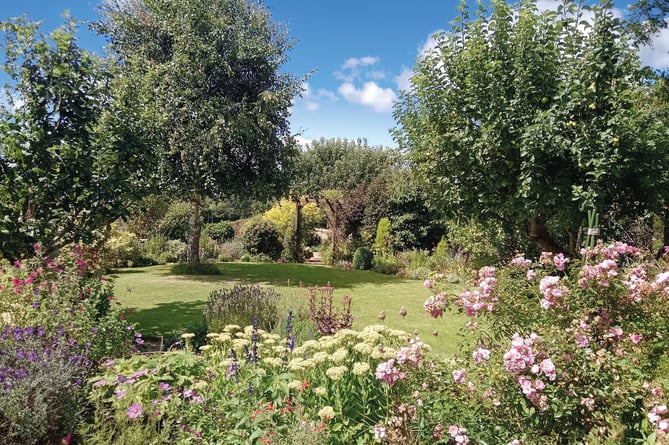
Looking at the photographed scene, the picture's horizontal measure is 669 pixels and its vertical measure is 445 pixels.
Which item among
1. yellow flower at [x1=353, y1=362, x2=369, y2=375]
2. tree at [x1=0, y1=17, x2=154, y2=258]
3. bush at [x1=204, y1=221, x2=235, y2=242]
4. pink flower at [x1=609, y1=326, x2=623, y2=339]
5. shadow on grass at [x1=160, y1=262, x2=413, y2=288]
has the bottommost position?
shadow on grass at [x1=160, y1=262, x2=413, y2=288]

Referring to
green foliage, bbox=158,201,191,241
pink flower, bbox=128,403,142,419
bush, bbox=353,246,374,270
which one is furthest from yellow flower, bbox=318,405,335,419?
green foliage, bbox=158,201,191,241

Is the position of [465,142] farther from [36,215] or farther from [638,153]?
[36,215]

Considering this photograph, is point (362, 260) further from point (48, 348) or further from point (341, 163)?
point (341, 163)

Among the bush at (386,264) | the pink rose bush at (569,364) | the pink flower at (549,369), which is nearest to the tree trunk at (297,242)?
the bush at (386,264)

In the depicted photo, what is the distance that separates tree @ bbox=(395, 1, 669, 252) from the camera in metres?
4.57

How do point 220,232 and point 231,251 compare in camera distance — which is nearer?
point 231,251

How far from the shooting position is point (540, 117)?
4641 millimetres

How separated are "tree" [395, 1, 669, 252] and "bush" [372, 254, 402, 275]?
9319mm

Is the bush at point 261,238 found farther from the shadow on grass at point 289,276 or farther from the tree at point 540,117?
the tree at point 540,117

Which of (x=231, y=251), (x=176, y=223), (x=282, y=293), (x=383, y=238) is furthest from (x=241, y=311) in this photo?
(x=176, y=223)

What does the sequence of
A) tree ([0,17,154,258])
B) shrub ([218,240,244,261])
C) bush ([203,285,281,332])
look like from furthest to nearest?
shrub ([218,240,244,261])
bush ([203,285,281,332])
tree ([0,17,154,258])

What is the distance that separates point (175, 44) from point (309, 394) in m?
11.3

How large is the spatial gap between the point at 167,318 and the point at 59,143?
141 inches

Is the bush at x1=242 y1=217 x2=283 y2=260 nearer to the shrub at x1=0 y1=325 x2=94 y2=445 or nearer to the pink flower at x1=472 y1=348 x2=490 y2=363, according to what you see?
the shrub at x1=0 y1=325 x2=94 y2=445
